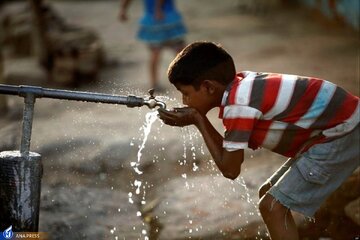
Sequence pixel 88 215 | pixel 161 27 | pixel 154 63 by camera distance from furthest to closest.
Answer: pixel 154 63, pixel 161 27, pixel 88 215

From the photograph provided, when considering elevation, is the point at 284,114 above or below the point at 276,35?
above

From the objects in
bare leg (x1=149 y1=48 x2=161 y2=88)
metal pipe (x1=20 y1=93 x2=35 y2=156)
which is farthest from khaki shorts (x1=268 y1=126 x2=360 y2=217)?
bare leg (x1=149 y1=48 x2=161 y2=88)

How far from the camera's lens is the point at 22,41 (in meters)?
10.8

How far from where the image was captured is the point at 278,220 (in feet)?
11.1

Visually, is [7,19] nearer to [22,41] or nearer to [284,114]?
[22,41]

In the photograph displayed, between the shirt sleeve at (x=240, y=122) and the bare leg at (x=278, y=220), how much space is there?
1.26 feet

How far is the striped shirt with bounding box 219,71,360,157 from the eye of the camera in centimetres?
315

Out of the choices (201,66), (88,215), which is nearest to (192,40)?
(88,215)

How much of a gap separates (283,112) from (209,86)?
0.36 metres

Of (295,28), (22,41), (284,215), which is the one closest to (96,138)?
(284,215)

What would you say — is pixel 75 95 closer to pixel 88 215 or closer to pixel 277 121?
pixel 277 121

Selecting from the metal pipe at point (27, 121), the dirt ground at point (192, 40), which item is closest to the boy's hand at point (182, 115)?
the metal pipe at point (27, 121)

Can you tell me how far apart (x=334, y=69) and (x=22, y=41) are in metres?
4.86

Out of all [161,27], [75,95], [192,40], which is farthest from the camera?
[192,40]
